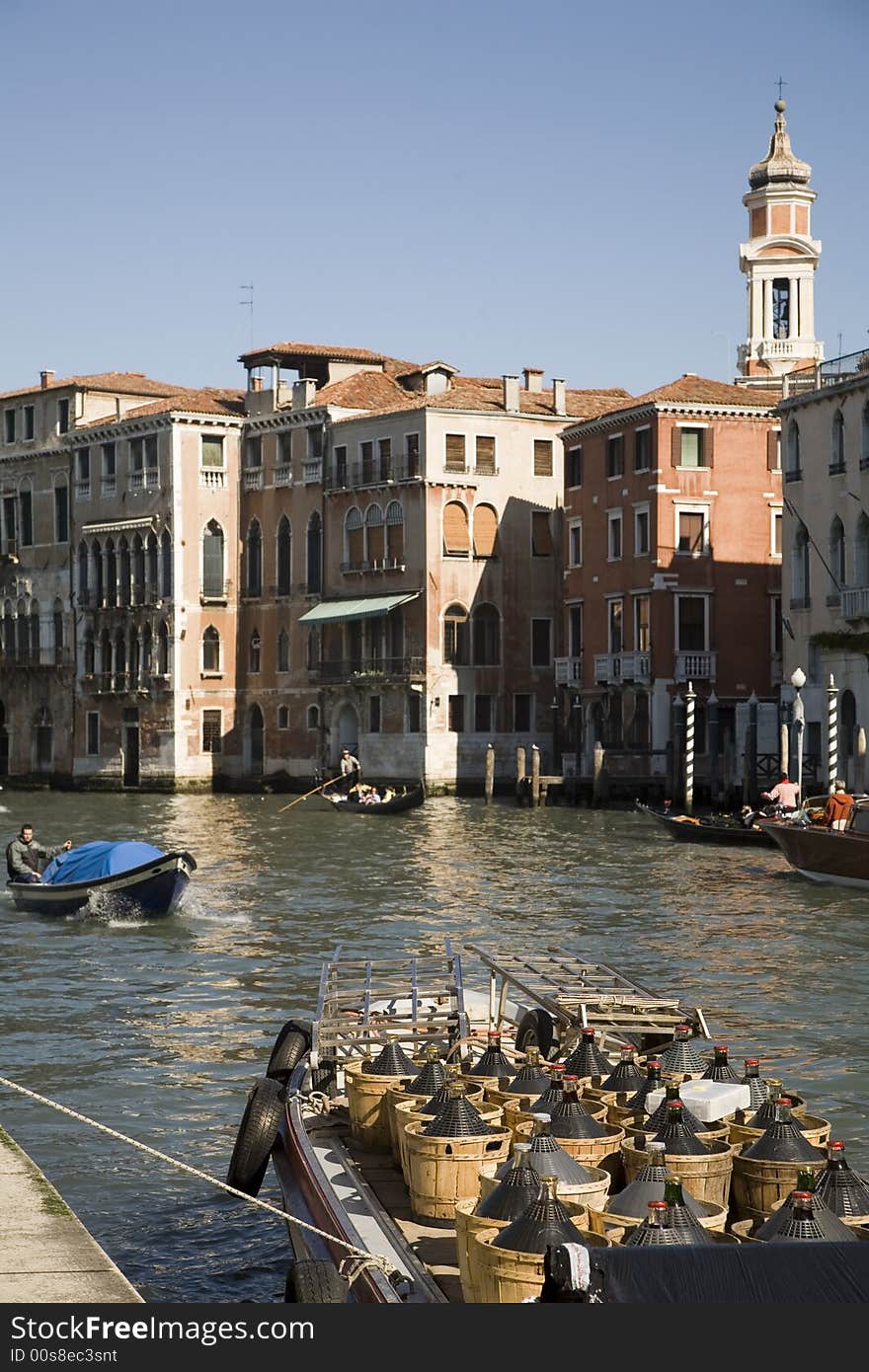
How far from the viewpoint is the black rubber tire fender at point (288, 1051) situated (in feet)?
37.2

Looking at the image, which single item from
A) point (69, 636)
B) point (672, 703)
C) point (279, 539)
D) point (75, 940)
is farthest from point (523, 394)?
point (75, 940)

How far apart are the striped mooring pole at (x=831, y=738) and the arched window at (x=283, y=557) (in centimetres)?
2112

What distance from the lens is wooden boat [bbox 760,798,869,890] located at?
25.7 m

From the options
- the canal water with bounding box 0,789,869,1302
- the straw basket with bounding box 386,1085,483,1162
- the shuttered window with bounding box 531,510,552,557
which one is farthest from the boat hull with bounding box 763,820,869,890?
the shuttered window with bounding box 531,510,552,557

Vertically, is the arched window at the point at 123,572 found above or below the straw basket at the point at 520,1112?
above

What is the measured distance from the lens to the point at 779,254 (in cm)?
6009

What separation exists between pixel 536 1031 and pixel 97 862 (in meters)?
12.8

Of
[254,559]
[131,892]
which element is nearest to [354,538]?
[254,559]

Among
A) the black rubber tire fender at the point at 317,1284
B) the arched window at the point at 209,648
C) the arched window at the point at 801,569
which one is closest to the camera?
the black rubber tire fender at the point at 317,1284

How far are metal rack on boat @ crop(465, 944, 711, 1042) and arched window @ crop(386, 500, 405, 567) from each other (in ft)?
122

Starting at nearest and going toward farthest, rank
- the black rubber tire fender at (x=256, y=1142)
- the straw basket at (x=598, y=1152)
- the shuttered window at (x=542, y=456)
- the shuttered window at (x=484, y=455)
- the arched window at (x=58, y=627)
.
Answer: the straw basket at (x=598, y=1152), the black rubber tire fender at (x=256, y=1142), the shuttered window at (x=484, y=455), the shuttered window at (x=542, y=456), the arched window at (x=58, y=627)

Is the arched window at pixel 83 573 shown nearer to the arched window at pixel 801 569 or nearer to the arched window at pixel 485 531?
the arched window at pixel 485 531

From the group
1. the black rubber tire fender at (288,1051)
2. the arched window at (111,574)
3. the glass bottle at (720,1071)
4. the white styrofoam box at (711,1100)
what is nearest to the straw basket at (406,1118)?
the white styrofoam box at (711,1100)

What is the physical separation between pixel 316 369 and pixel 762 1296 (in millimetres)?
51026
